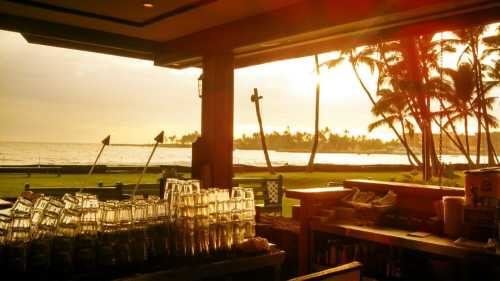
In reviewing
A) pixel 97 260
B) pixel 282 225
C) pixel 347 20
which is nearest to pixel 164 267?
pixel 97 260

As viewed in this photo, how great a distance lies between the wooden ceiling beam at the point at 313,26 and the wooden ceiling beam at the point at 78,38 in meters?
0.43

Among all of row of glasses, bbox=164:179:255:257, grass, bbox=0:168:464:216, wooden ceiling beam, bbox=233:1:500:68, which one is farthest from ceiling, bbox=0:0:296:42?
grass, bbox=0:168:464:216

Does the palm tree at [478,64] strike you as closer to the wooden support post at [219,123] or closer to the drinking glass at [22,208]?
the wooden support post at [219,123]

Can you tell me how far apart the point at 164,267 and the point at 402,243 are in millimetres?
2472

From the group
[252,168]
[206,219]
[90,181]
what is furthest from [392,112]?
[206,219]

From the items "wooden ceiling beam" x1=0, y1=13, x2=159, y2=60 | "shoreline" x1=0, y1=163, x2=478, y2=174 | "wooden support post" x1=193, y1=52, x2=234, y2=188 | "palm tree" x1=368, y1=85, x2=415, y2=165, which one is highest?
"palm tree" x1=368, y1=85, x2=415, y2=165

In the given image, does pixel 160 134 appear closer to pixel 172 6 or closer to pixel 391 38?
pixel 172 6

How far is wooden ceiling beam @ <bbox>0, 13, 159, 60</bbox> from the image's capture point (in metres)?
5.12

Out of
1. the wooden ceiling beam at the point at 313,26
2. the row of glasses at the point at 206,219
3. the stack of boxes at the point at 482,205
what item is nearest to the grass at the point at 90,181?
the wooden ceiling beam at the point at 313,26

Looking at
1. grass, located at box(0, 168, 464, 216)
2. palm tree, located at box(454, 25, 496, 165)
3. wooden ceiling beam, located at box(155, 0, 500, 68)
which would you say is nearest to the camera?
wooden ceiling beam, located at box(155, 0, 500, 68)

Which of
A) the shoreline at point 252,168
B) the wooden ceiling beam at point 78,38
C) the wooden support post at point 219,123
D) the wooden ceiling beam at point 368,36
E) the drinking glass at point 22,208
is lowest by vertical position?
the shoreline at point 252,168

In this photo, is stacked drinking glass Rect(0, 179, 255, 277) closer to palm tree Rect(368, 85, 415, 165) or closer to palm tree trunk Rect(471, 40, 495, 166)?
palm tree Rect(368, 85, 415, 165)

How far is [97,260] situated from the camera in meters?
2.18

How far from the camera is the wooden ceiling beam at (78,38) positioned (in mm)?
5122
